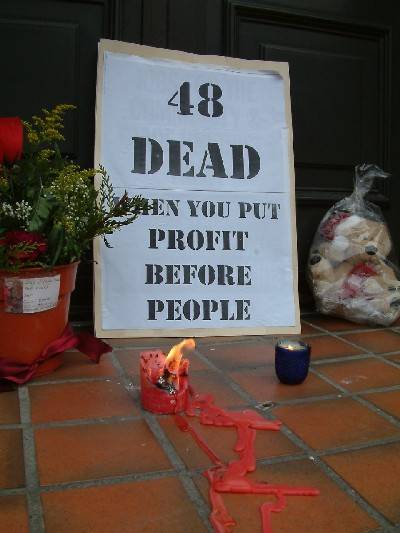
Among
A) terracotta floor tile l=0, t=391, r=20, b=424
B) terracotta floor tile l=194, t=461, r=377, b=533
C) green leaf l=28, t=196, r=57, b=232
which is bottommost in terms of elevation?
terracotta floor tile l=194, t=461, r=377, b=533

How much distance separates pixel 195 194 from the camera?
6.33ft

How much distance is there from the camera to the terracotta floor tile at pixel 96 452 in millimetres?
939

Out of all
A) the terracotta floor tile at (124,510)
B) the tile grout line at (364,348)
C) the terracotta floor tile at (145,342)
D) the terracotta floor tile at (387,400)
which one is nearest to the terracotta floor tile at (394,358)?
the tile grout line at (364,348)

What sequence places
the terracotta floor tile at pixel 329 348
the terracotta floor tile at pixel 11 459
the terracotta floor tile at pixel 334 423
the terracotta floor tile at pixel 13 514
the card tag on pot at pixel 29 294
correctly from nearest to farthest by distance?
1. the terracotta floor tile at pixel 13 514
2. the terracotta floor tile at pixel 11 459
3. the terracotta floor tile at pixel 334 423
4. the card tag on pot at pixel 29 294
5. the terracotta floor tile at pixel 329 348

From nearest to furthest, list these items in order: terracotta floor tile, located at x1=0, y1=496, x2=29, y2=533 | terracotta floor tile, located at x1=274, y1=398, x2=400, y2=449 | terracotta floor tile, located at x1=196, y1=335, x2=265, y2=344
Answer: terracotta floor tile, located at x1=0, y1=496, x2=29, y2=533
terracotta floor tile, located at x1=274, y1=398, x2=400, y2=449
terracotta floor tile, located at x1=196, y1=335, x2=265, y2=344

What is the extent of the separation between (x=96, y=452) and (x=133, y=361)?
1.80 ft

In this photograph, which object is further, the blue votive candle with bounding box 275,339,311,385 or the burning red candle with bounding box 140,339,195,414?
the blue votive candle with bounding box 275,339,311,385

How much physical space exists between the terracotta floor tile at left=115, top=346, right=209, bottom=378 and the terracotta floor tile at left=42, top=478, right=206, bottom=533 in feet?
1.84

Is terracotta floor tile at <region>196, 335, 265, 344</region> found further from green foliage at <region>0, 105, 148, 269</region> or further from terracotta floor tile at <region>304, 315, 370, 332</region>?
green foliage at <region>0, 105, 148, 269</region>

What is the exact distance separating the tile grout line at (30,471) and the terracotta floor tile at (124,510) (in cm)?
1

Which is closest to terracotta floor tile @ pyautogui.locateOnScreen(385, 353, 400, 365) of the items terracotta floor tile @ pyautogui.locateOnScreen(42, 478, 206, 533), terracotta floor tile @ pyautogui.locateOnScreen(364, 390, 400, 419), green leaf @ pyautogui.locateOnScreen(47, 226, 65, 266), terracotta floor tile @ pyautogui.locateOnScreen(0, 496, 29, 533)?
terracotta floor tile @ pyautogui.locateOnScreen(364, 390, 400, 419)

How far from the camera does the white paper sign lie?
1.83m

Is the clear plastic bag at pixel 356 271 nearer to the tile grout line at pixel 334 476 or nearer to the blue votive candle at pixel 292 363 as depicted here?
the blue votive candle at pixel 292 363

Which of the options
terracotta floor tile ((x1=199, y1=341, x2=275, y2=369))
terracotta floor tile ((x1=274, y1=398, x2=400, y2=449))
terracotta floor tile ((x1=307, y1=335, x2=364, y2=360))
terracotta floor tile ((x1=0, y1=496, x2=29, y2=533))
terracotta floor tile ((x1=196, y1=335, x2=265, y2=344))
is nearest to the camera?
terracotta floor tile ((x1=0, y1=496, x2=29, y2=533))
